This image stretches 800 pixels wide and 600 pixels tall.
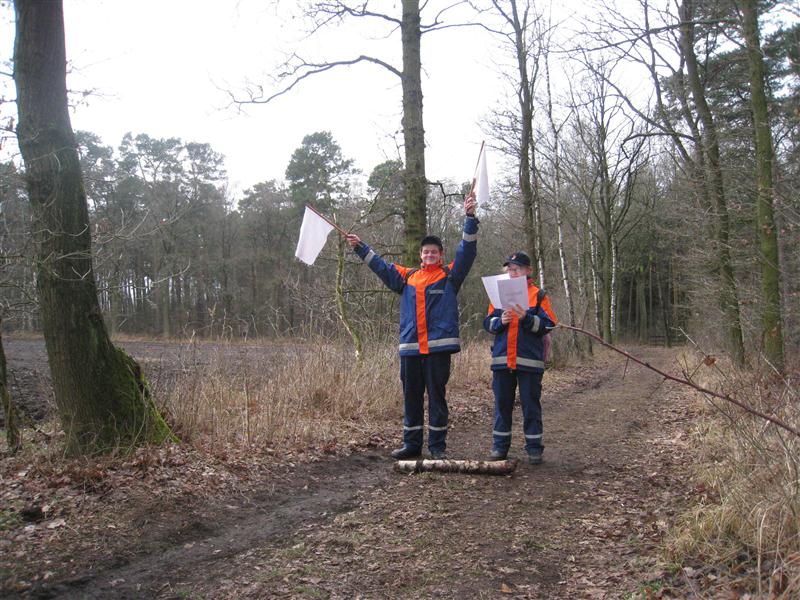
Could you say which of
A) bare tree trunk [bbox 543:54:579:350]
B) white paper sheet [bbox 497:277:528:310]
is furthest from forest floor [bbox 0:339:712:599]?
bare tree trunk [bbox 543:54:579:350]

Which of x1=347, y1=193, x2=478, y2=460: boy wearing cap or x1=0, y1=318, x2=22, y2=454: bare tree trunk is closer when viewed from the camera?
x1=0, y1=318, x2=22, y2=454: bare tree trunk

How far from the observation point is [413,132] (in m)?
10.1

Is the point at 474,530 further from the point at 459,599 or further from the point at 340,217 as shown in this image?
the point at 340,217

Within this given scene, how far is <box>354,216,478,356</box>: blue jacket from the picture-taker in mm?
6023

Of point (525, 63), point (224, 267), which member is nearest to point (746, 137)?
point (525, 63)

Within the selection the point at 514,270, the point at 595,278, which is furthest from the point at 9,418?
the point at 595,278

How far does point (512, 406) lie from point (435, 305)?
1.23 m

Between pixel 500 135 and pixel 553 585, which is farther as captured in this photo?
pixel 500 135

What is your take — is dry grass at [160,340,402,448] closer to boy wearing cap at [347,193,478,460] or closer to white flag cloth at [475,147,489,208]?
boy wearing cap at [347,193,478,460]

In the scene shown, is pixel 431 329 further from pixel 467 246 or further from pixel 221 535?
pixel 221 535

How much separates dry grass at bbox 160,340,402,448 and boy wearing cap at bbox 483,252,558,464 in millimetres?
2083

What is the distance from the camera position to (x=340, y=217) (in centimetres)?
1252

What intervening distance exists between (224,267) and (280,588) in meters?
38.3

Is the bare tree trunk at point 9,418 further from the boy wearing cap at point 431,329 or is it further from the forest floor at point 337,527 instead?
the boy wearing cap at point 431,329
